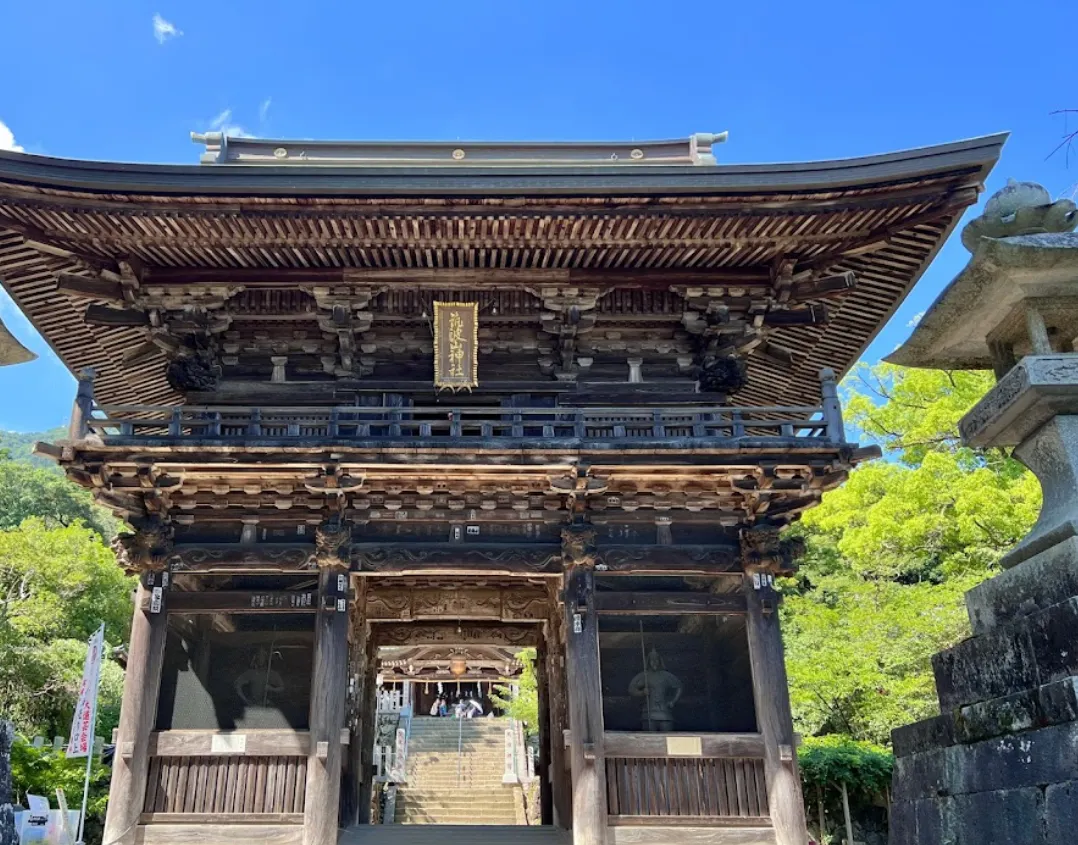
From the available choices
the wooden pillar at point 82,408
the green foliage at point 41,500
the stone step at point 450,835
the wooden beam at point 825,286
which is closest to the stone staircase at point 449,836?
the stone step at point 450,835

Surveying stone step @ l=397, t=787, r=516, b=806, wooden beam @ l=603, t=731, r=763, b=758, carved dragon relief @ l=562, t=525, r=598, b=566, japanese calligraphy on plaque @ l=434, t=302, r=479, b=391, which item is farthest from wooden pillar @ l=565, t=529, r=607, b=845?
stone step @ l=397, t=787, r=516, b=806

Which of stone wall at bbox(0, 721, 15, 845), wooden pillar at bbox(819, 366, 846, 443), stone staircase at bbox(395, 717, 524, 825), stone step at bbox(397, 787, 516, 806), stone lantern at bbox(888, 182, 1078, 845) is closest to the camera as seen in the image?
stone wall at bbox(0, 721, 15, 845)

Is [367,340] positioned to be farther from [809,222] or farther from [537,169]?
[809,222]

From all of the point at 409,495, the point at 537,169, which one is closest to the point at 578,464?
the point at 409,495

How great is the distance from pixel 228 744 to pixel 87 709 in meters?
4.71

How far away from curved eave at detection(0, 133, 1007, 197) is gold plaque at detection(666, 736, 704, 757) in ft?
20.7

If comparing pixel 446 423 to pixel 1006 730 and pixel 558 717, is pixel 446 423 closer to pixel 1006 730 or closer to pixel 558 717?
pixel 558 717

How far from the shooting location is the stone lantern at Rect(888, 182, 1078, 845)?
170 inches

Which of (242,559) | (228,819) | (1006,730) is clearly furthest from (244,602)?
(1006,730)

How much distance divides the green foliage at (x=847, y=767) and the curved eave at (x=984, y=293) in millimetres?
11665

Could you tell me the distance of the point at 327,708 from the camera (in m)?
9.48

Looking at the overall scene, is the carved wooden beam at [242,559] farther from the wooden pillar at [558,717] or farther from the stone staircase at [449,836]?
the stone staircase at [449,836]

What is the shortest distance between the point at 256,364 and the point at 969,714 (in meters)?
9.53

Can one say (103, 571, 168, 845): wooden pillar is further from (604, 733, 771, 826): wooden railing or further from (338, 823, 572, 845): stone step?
(604, 733, 771, 826): wooden railing
